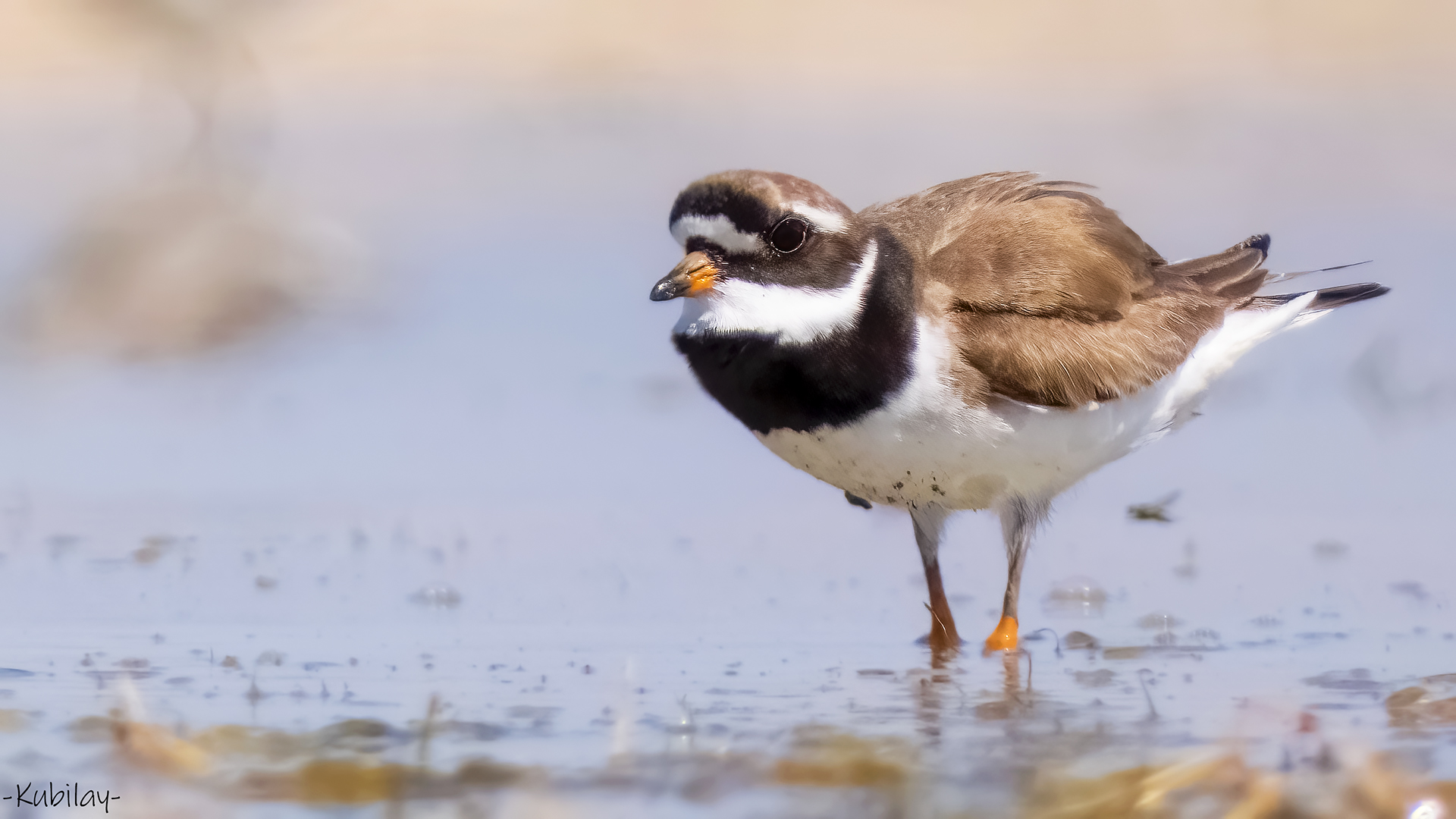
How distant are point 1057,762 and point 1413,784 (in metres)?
0.68

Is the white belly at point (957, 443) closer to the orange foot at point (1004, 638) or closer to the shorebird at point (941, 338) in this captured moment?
the shorebird at point (941, 338)

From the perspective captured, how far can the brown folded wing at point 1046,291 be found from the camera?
205 inches

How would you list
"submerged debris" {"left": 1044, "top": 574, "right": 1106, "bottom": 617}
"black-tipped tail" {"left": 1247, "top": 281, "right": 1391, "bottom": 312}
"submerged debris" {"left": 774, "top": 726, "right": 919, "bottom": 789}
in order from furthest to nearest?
"black-tipped tail" {"left": 1247, "top": 281, "right": 1391, "bottom": 312} → "submerged debris" {"left": 1044, "top": 574, "right": 1106, "bottom": 617} → "submerged debris" {"left": 774, "top": 726, "right": 919, "bottom": 789}

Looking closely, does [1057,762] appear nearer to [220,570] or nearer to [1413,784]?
[1413,784]

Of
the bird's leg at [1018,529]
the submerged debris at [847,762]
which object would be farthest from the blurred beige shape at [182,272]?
the submerged debris at [847,762]

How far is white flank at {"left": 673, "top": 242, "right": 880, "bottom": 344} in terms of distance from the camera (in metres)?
4.88

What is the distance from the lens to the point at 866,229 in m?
5.14

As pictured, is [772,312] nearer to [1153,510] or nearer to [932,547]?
[932,547]

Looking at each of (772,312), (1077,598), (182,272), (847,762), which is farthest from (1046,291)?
(182,272)

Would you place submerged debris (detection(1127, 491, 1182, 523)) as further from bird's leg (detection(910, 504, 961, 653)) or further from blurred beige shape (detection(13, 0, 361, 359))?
blurred beige shape (detection(13, 0, 361, 359))

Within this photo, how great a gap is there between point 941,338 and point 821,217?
20.9 inches

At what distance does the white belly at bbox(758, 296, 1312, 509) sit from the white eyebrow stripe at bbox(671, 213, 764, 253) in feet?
1.94

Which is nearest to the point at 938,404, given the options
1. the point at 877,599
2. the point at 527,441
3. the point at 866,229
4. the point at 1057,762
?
the point at 866,229

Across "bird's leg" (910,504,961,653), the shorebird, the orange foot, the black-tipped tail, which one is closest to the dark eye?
the shorebird
